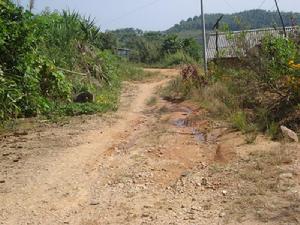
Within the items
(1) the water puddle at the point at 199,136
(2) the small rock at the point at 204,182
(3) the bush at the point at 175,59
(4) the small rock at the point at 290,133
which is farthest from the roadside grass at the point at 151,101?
(3) the bush at the point at 175,59

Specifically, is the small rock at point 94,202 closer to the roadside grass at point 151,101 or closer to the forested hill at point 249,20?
the forested hill at point 249,20

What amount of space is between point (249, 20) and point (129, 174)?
38.9 meters

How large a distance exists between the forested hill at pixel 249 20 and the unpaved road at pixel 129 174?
3619 millimetres

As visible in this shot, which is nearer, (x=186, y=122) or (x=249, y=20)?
(x=186, y=122)

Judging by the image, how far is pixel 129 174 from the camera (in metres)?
6.28

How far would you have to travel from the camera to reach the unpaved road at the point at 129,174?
4930 millimetres

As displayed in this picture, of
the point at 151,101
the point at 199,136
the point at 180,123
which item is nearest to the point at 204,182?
the point at 199,136

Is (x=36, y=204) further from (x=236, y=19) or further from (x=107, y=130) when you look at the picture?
(x=236, y=19)

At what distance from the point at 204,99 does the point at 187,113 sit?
1.02m

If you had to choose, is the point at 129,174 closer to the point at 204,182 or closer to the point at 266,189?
the point at 204,182

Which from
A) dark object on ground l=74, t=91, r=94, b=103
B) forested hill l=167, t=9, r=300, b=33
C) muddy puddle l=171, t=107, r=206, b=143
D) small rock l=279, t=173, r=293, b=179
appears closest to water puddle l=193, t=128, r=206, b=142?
muddy puddle l=171, t=107, r=206, b=143

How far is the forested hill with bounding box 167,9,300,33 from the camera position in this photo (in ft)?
39.0

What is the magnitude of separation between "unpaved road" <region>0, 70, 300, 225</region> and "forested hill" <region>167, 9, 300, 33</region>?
142 inches

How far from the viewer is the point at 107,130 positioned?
920 centimetres
